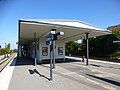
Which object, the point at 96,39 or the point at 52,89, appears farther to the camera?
the point at 96,39

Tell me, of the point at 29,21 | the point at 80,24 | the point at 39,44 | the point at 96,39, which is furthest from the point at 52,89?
the point at 96,39

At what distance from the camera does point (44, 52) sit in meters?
27.5

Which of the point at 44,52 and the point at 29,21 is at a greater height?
the point at 29,21

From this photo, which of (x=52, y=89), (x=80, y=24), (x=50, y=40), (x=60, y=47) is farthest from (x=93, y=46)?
(x=52, y=89)

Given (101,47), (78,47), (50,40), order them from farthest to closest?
(78,47) < (101,47) < (50,40)

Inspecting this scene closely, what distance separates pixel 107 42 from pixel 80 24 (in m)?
11.7

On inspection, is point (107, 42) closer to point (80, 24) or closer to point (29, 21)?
point (80, 24)

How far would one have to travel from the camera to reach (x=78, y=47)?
4703cm

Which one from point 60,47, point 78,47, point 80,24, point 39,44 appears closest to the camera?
point 80,24

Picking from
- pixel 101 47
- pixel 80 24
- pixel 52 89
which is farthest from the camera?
pixel 101 47

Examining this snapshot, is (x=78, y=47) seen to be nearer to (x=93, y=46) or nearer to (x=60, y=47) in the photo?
(x=93, y=46)

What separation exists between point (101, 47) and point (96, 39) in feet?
6.19

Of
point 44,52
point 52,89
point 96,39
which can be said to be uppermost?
point 96,39

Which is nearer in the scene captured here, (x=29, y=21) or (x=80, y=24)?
(x=29, y=21)
